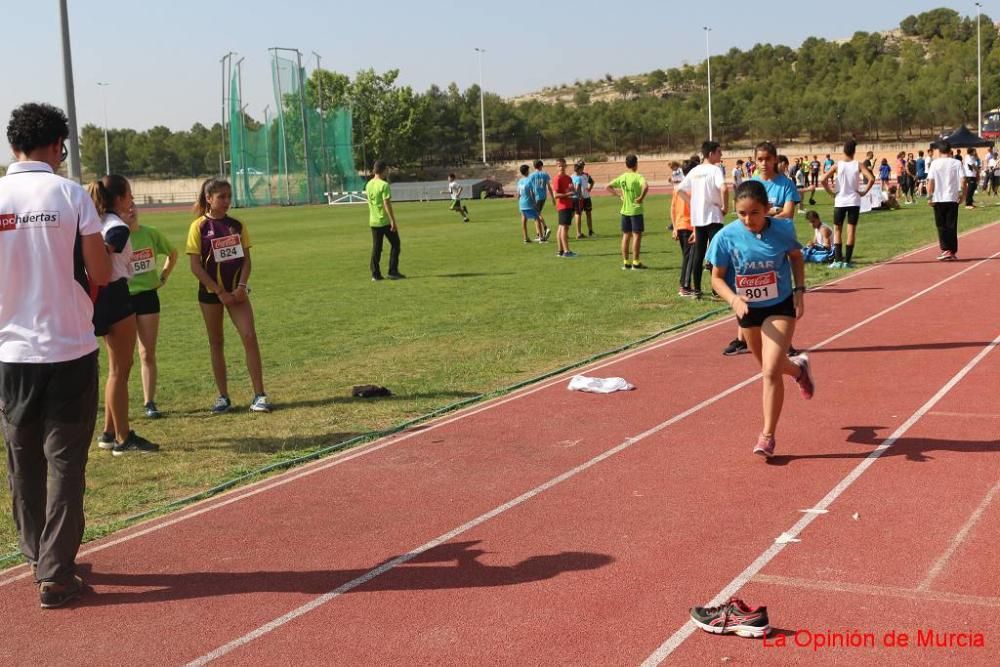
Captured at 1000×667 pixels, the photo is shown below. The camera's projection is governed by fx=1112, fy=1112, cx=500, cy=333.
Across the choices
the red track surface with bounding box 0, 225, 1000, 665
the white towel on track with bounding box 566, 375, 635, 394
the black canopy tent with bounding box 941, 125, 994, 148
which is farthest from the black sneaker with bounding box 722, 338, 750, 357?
the black canopy tent with bounding box 941, 125, 994, 148

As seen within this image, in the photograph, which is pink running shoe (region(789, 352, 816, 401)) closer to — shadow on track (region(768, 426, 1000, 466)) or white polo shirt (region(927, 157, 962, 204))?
shadow on track (region(768, 426, 1000, 466))

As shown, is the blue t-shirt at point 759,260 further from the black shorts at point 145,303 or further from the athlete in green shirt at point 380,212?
the athlete in green shirt at point 380,212

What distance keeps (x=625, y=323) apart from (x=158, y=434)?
6244 mm

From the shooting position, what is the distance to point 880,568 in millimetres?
5074

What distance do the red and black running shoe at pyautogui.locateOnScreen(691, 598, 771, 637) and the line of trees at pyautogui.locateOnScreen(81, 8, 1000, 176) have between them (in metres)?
80.4

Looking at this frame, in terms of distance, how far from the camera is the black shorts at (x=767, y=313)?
23.5 feet

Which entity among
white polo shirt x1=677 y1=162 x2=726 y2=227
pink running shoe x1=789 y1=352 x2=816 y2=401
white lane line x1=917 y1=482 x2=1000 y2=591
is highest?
white polo shirt x1=677 y1=162 x2=726 y2=227

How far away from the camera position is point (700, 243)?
14.2 m

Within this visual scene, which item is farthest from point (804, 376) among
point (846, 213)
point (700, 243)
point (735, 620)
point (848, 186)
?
point (846, 213)

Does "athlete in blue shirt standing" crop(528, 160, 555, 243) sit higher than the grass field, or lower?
higher

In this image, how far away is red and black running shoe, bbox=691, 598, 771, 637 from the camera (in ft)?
14.5

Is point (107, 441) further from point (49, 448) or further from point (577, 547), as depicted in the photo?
point (577, 547)

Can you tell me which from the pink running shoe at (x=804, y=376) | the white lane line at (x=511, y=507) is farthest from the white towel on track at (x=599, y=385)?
the pink running shoe at (x=804, y=376)

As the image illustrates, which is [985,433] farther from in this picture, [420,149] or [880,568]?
[420,149]
